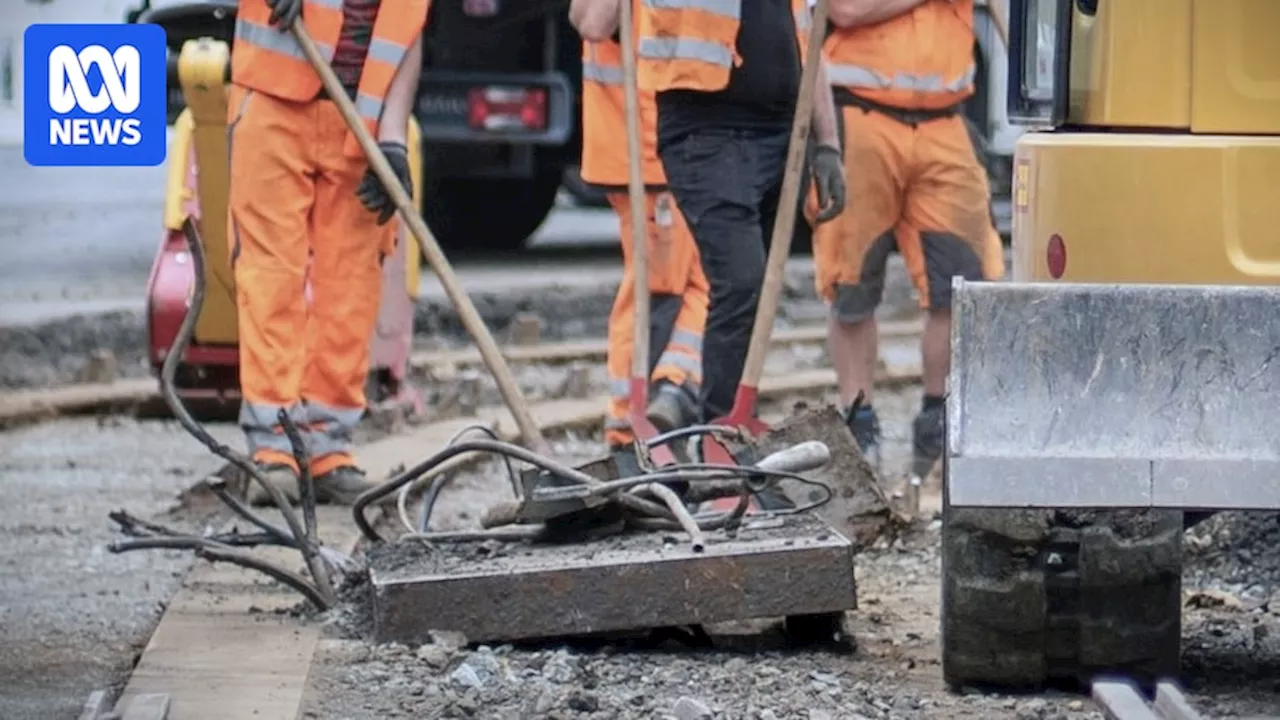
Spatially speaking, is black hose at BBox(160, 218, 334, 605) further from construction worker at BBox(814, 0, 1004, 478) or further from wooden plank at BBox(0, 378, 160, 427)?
wooden plank at BBox(0, 378, 160, 427)

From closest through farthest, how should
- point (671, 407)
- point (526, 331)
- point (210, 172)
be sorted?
point (671, 407)
point (210, 172)
point (526, 331)

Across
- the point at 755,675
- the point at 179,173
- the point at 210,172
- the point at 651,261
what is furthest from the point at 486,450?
the point at 179,173

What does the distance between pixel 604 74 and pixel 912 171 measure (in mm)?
892

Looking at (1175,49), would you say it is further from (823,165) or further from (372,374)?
(372,374)

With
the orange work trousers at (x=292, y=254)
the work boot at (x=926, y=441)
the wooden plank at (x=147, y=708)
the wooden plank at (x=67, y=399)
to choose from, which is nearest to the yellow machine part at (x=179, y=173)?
the wooden plank at (x=67, y=399)

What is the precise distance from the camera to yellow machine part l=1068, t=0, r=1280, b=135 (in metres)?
4.21

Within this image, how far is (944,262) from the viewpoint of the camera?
7.11 m

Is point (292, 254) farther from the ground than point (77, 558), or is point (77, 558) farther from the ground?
point (292, 254)

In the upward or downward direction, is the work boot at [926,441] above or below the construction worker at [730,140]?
below

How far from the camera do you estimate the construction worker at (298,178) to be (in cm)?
642

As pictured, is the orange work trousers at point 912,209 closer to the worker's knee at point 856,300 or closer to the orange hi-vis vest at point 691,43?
the worker's knee at point 856,300

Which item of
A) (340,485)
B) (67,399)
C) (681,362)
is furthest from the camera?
(67,399)

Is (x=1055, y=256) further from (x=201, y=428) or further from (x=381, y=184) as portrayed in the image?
(x=381, y=184)

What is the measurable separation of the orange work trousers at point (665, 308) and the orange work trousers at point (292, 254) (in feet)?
2.45
